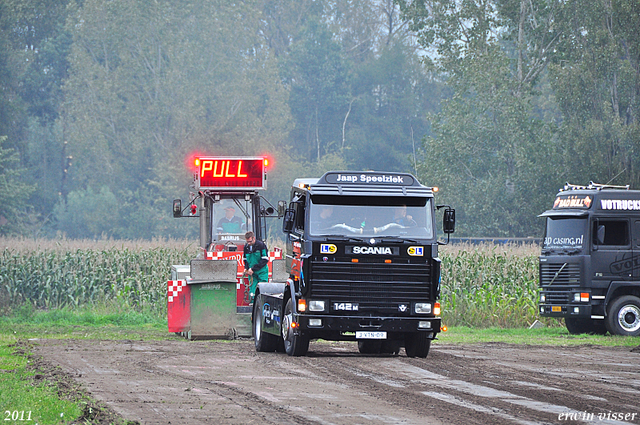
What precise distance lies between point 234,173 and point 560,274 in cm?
872

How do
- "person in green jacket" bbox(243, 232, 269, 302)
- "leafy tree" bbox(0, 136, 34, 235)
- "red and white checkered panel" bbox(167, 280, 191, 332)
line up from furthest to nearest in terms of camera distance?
"leafy tree" bbox(0, 136, 34, 235) → "person in green jacket" bbox(243, 232, 269, 302) → "red and white checkered panel" bbox(167, 280, 191, 332)

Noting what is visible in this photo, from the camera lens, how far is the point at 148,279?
2898 centimetres

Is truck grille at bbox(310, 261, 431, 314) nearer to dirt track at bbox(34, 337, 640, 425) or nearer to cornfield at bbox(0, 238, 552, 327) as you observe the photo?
dirt track at bbox(34, 337, 640, 425)

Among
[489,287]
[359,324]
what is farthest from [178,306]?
[489,287]

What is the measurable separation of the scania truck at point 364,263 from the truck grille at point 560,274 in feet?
28.5

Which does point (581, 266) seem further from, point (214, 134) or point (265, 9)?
point (265, 9)

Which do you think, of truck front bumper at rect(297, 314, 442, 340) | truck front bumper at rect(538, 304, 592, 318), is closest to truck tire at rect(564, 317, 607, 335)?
truck front bumper at rect(538, 304, 592, 318)

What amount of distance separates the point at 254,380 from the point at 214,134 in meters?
58.7

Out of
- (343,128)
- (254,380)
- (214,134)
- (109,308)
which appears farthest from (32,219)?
(254,380)

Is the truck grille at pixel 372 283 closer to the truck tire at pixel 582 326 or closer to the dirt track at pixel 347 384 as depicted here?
the dirt track at pixel 347 384

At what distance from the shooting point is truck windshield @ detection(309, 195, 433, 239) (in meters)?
16.5

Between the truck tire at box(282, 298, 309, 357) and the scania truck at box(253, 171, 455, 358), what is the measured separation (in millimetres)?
77

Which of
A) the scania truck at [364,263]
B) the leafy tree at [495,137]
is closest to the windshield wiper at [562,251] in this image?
the scania truck at [364,263]

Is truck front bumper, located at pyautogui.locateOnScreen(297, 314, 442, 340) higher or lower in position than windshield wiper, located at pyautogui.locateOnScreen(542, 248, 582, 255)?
lower
